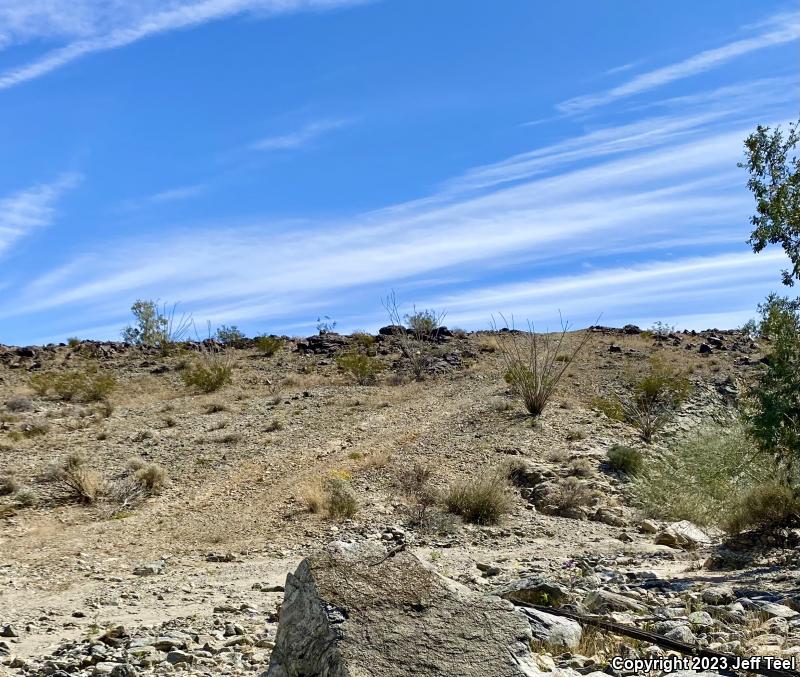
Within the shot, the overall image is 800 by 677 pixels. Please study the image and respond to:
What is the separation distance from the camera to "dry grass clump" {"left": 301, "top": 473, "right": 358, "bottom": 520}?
1323 centimetres

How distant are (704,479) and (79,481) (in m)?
10.7

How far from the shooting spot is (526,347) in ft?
103

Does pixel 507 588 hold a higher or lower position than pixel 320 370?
lower

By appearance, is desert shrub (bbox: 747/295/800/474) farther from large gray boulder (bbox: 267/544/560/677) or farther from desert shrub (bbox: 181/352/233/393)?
desert shrub (bbox: 181/352/233/393)

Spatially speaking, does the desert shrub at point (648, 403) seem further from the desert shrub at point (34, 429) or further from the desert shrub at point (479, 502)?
the desert shrub at point (34, 429)

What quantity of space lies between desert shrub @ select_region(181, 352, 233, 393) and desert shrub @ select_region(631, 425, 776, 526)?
14.6m

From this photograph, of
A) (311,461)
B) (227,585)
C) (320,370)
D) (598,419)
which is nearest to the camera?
(227,585)

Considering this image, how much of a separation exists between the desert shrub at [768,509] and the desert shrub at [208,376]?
18457 mm

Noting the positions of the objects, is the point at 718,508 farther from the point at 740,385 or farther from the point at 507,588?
the point at 740,385

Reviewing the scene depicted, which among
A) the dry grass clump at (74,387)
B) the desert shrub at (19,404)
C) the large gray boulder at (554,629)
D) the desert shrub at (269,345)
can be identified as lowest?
the large gray boulder at (554,629)

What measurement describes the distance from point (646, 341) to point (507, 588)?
3174 cm

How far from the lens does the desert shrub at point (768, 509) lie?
1098 cm

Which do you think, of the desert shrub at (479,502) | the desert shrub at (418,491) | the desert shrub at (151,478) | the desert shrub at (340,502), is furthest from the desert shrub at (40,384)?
the desert shrub at (479,502)

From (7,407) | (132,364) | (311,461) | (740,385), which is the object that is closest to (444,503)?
(311,461)
